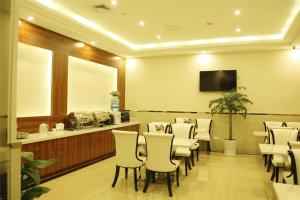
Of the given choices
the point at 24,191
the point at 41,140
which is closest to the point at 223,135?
the point at 41,140

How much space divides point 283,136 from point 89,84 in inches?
189

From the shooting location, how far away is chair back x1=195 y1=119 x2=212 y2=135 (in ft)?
23.4

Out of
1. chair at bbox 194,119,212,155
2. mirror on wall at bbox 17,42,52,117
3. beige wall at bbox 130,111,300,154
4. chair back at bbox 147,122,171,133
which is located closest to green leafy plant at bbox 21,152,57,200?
mirror on wall at bbox 17,42,52,117

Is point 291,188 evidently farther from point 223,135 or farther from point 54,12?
point 223,135

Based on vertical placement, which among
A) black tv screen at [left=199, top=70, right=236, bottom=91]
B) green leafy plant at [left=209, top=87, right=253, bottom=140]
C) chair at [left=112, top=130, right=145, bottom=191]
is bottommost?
chair at [left=112, top=130, right=145, bottom=191]

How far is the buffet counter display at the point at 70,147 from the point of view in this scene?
4.26 meters

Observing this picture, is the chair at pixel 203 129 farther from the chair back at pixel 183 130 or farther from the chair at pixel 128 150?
the chair at pixel 128 150

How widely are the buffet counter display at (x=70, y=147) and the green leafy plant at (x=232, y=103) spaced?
2910 mm

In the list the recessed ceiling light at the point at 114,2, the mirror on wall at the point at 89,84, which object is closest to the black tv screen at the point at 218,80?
the mirror on wall at the point at 89,84

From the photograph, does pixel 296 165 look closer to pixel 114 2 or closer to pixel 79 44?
pixel 114 2

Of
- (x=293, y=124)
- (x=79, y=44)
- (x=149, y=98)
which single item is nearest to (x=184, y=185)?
(x=293, y=124)

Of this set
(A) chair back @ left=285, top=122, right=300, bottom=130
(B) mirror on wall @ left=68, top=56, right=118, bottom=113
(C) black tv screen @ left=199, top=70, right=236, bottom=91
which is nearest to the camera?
→ (B) mirror on wall @ left=68, top=56, right=118, bottom=113

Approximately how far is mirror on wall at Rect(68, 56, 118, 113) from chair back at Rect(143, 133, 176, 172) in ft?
9.30

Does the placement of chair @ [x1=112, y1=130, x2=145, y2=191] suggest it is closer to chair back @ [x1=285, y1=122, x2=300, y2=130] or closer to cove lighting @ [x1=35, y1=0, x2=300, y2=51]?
A: cove lighting @ [x1=35, y1=0, x2=300, y2=51]
